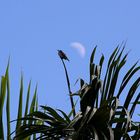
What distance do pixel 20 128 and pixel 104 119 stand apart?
0.70 metres

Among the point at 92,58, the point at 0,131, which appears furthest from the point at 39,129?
the point at 92,58

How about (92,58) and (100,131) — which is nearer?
(100,131)

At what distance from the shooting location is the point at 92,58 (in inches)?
195

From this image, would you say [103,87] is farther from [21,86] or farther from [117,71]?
[21,86]

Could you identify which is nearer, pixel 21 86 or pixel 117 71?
pixel 117 71

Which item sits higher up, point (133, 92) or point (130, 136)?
point (133, 92)

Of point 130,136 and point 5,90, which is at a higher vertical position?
point 5,90

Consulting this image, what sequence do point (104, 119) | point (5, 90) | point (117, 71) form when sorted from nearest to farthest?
point (104, 119) < point (117, 71) < point (5, 90)

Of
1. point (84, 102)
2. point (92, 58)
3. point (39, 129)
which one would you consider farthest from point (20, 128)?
point (92, 58)

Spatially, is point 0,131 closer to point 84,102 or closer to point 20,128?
point 20,128

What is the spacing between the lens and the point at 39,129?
461 cm

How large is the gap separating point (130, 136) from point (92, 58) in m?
0.82

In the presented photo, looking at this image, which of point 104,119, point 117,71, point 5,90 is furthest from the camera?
point 5,90

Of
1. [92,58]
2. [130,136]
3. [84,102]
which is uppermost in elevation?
[92,58]
